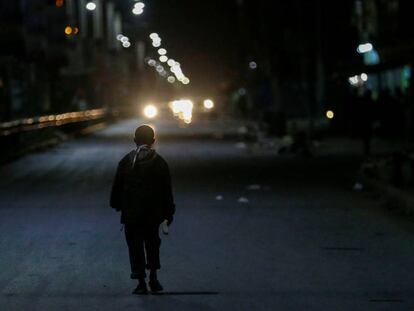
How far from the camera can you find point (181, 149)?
3616 centimetres

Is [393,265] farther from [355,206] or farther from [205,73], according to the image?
[205,73]

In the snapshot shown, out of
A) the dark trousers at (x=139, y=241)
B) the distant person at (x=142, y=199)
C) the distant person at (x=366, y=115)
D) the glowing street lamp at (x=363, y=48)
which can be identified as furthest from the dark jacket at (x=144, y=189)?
the glowing street lamp at (x=363, y=48)

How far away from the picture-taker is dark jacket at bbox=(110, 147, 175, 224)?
909 centimetres

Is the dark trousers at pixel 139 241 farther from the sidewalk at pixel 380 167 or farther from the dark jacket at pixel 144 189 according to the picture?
the sidewalk at pixel 380 167

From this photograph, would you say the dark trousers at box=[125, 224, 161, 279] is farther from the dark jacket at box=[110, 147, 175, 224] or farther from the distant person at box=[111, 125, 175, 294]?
the dark jacket at box=[110, 147, 175, 224]

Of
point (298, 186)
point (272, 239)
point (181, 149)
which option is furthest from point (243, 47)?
point (272, 239)

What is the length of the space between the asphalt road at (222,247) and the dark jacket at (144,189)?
77 centimetres

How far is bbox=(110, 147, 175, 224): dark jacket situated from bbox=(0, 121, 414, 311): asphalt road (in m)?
0.77

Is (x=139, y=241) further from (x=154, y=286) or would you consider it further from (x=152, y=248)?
(x=154, y=286)

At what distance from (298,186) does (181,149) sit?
15.0m

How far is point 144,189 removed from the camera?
9117 millimetres

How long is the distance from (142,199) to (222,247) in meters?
3.72

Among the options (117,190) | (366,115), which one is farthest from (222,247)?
(366,115)

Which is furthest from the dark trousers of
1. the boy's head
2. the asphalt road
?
the boy's head
